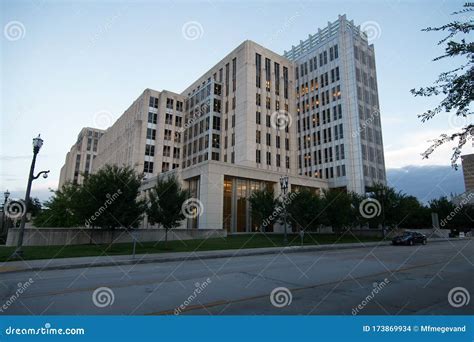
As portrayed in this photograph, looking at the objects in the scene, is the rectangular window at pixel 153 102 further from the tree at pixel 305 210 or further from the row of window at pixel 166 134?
the tree at pixel 305 210

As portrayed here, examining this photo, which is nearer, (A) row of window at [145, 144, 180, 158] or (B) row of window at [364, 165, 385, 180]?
(B) row of window at [364, 165, 385, 180]

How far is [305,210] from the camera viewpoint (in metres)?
31.7

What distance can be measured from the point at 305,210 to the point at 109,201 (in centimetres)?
1967

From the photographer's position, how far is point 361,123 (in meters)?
54.1

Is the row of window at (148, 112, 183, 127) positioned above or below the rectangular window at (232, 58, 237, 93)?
below

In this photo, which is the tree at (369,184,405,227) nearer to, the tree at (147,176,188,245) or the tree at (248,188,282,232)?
the tree at (248,188,282,232)

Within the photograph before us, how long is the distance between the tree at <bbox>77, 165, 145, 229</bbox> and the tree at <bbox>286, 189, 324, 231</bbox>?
1665cm

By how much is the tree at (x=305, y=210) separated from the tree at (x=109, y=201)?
1665cm

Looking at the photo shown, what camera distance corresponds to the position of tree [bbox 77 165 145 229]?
21.3 metres

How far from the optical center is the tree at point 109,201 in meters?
21.3

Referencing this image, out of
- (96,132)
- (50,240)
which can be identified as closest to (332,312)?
(50,240)

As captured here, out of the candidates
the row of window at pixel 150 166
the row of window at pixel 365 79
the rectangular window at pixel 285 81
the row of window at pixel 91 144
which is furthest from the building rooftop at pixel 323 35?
the row of window at pixel 91 144

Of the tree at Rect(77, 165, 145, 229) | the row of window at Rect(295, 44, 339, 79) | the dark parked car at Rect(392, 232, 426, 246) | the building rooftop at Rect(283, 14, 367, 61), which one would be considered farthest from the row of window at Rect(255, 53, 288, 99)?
the tree at Rect(77, 165, 145, 229)

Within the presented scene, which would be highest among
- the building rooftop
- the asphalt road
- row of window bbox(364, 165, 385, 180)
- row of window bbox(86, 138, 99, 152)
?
the building rooftop
